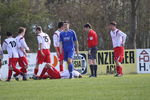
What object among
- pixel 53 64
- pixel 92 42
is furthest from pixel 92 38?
pixel 53 64

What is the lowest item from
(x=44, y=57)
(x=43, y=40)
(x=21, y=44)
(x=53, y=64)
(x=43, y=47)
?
(x=53, y=64)

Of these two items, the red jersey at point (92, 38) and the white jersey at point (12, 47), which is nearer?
the white jersey at point (12, 47)

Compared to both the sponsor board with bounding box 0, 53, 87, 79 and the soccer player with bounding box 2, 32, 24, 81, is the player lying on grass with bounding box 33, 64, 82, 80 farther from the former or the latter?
the sponsor board with bounding box 0, 53, 87, 79

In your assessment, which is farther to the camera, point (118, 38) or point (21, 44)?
point (118, 38)

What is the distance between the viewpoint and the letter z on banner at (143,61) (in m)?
29.7

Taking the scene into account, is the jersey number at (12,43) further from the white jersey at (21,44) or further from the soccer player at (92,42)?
the soccer player at (92,42)

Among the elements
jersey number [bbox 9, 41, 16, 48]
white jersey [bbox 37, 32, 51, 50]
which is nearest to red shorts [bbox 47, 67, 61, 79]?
white jersey [bbox 37, 32, 51, 50]

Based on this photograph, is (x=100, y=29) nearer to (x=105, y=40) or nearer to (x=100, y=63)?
(x=105, y=40)

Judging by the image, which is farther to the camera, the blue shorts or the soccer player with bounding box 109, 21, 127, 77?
the soccer player with bounding box 109, 21, 127, 77

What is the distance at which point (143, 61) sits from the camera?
2988cm

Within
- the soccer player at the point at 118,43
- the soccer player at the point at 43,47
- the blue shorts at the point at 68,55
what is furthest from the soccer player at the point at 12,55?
the soccer player at the point at 118,43

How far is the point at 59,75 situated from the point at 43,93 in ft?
26.9

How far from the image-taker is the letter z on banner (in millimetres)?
29658

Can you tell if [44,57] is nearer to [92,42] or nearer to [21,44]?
[21,44]
